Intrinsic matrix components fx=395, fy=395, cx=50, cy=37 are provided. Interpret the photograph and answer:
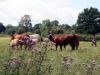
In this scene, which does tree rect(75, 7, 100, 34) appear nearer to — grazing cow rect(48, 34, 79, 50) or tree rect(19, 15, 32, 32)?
tree rect(19, 15, 32, 32)

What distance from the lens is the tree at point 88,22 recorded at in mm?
112625

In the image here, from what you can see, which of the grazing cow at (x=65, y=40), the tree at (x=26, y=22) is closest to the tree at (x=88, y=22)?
the tree at (x=26, y=22)

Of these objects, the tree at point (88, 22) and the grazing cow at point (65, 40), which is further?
the tree at point (88, 22)

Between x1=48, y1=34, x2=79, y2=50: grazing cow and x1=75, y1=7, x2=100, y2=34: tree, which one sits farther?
x1=75, y1=7, x2=100, y2=34: tree

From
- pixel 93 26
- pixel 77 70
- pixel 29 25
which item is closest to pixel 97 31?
pixel 93 26

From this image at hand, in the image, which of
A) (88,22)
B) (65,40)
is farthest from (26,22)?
(65,40)

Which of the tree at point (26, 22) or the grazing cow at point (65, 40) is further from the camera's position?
the tree at point (26, 22)

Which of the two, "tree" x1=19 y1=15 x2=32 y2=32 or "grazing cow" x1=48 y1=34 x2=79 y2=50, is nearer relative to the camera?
"grazing cow" x1=48 y1=34 x2=79 y2=50

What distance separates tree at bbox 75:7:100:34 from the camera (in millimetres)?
112625

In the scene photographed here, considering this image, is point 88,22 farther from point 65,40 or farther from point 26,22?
point 65,40

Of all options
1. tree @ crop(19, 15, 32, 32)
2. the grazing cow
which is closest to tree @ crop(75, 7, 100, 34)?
tree @ crop(19, 15, 32, 32)

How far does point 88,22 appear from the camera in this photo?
4535 inches

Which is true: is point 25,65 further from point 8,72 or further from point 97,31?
point 97,31

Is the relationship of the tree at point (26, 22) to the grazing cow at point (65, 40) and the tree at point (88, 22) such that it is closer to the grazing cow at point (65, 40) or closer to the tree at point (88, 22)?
the tree at point (88, 22)
